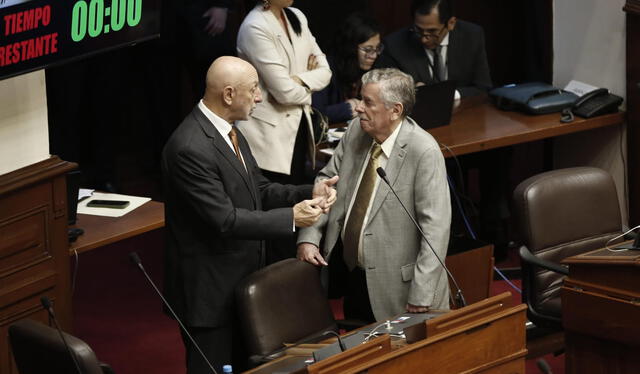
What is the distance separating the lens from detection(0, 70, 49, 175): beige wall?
16.2 feet

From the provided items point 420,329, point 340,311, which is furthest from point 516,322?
point 340,311

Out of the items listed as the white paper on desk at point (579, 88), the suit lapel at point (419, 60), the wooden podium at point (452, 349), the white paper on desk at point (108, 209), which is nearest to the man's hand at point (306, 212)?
the wooden podium at point (452, 349)

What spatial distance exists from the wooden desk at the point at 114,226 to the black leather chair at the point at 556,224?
1.62 meters

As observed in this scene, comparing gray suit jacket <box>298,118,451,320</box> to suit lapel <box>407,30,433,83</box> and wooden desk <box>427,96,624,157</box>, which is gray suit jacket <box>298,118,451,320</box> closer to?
wooden desk <box>427,96,624,157</box>

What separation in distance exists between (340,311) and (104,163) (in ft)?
7.68

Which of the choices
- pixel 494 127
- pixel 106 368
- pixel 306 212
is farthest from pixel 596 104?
pixel 106 368

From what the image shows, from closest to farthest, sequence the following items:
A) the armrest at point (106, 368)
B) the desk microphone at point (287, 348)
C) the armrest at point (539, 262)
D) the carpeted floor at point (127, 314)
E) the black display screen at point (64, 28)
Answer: the desk microphone at point (287, 348) → the armrest at point (106, 368) → the black display screen at point (64, 28) → the armrest at point (539, 262) → the carpeted floor at point (127, 314)

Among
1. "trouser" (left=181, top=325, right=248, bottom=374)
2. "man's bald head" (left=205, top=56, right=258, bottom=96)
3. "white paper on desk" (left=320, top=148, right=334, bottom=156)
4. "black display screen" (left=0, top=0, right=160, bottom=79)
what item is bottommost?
"trouser" (left=181, top=325, right=248, bottom=374)

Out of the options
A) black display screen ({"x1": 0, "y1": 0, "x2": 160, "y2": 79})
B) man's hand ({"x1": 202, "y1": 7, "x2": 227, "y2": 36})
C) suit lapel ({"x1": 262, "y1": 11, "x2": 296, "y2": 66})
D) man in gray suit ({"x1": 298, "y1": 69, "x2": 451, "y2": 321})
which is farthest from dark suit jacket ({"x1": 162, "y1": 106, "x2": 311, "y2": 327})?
man's hand ({"x1": 202, "y1": 7, "x2": 227, "y2": 36})

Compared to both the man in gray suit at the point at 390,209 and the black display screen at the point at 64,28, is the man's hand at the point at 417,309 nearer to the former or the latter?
the man in gray suit at the point at 390,209

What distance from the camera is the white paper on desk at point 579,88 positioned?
720 centimetres

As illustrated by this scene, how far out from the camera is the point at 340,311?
6555mm

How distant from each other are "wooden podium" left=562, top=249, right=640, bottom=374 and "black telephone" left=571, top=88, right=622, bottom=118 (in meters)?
2.57

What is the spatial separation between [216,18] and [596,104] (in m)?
2.25
